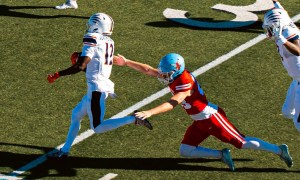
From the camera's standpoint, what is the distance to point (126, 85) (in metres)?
13.6

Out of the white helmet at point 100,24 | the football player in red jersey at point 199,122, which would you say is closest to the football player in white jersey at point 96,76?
the white helmet at point 100,24

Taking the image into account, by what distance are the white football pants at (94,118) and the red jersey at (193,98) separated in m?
0.82

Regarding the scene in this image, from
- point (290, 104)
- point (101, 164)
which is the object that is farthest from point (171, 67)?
point (290, 104)

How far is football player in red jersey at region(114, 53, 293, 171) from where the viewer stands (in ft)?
35.4

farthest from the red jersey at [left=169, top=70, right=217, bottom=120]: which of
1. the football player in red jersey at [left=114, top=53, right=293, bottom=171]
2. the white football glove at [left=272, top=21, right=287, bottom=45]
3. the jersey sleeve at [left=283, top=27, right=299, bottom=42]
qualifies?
the jersey sleeve at [left=283, top=27, right=299, bottom=42]

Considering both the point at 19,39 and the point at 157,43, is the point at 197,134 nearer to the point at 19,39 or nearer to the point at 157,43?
the point at 157,43

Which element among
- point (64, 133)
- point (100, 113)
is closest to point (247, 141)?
point (100, 113)

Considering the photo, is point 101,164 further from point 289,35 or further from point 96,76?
point 289,35

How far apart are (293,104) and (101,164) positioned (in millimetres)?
2843

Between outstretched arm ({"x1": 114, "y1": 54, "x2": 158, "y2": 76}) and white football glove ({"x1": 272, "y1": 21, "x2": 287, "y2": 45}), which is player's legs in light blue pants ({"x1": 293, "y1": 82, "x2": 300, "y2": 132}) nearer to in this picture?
white football glove ({"x1": 272, "y1": 21, "x2": 287, "y2": 45})

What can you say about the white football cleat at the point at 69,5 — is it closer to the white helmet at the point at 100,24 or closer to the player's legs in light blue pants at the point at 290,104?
the white helmet at the point at 100,24

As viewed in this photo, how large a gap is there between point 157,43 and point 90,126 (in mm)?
3264

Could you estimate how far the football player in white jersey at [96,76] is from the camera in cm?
1116

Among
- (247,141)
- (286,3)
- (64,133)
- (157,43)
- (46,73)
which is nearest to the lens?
(247,141)
